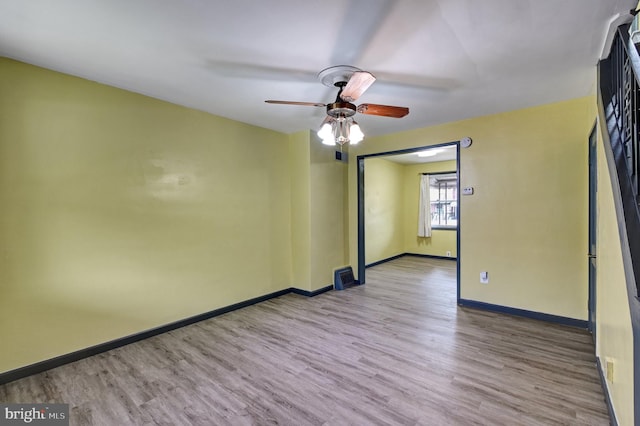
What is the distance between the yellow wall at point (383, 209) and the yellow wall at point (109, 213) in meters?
3.00

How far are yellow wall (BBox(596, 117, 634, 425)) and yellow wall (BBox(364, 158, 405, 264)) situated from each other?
3.93 m

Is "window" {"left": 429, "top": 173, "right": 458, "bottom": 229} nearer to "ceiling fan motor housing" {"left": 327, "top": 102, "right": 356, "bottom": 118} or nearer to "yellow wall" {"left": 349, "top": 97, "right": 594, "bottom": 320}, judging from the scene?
"yellow wall" {"left": 349, "top": 97, "right": 594, "bottom": 320}

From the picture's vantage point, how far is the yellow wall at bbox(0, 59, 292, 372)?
7.52 ft

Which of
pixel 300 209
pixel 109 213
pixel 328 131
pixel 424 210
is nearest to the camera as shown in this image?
pixel 328 131

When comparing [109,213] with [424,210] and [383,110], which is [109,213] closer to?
[383,110]

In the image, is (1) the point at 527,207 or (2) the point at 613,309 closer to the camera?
(2) the point at 613,309

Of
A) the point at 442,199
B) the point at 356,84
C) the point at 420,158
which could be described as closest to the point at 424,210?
the point at 442,199

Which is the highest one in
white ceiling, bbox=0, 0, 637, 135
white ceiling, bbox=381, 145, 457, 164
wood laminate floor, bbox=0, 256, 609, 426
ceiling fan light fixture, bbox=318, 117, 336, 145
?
white ceiling, bbox=0, 0, 637, 135

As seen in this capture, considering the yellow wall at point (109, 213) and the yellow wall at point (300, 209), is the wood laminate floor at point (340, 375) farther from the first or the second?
the yellow wall at point (300, 209)

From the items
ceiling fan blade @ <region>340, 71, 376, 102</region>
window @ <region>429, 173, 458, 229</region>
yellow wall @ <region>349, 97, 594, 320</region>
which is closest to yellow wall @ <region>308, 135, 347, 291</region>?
yellow wall @ <region>349, 97, 594, 320</region>

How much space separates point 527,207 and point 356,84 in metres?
2.69

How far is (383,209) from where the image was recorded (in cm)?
681

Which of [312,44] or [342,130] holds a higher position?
[312,44]

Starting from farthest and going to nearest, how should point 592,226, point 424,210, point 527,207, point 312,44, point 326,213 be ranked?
point 424,210 < point 326,213 < point 527,207 < point 592,226 < point 312,44
